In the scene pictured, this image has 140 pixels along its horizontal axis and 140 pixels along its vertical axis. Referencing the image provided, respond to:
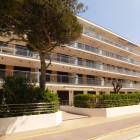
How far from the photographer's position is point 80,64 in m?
42.2

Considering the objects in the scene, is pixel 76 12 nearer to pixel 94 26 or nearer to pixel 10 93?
pixel 10 93

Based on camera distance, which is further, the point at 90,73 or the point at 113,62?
the point at 113,62

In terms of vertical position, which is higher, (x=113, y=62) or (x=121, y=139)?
(x=113, y=62)

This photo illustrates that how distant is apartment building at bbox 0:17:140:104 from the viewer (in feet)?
104

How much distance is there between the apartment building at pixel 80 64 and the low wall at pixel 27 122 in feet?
29.0

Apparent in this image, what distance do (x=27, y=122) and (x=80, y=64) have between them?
25.7m

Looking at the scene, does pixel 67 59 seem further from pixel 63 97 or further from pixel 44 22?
pixel 44 22

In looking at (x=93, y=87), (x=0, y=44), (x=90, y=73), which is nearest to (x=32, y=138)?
(x=0, y=44)

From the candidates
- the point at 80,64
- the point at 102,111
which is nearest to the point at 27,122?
the point at 102,111

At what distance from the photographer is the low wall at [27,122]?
15883mm

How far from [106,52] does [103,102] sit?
25909 mm

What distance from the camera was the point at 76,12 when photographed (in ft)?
72.6

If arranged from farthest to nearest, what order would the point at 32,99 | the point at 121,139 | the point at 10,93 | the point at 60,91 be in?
the point at 60,91 < the point at 32,99 < the point at 10,93 < the point at 121,139

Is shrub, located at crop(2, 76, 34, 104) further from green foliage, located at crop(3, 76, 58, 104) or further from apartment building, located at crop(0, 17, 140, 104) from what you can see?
apartment building, located at crop(0, 17, 140, 104)
